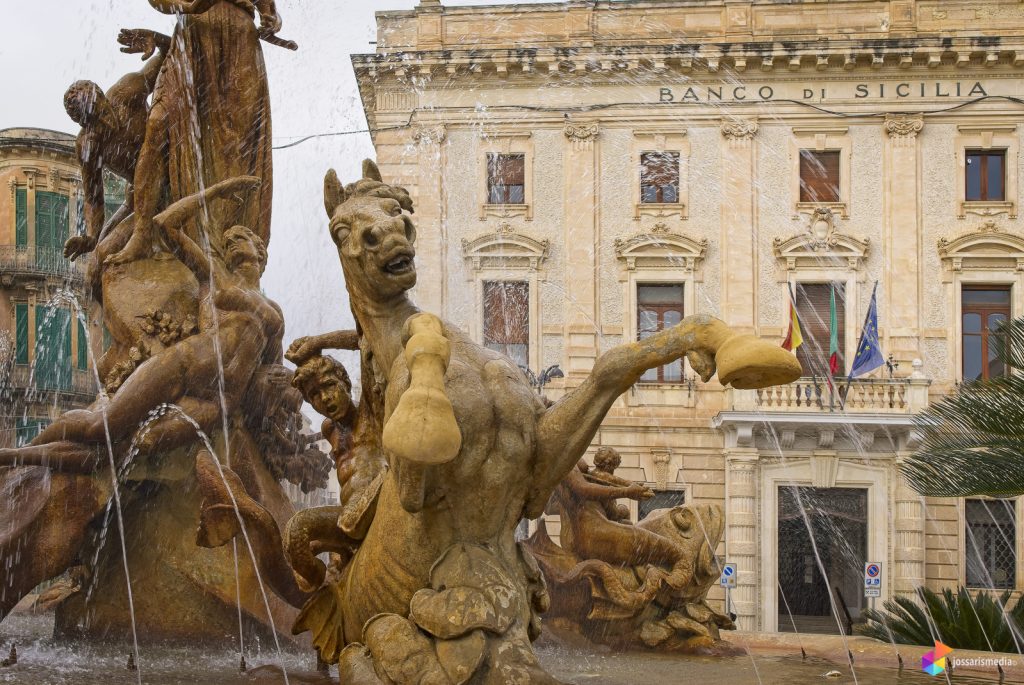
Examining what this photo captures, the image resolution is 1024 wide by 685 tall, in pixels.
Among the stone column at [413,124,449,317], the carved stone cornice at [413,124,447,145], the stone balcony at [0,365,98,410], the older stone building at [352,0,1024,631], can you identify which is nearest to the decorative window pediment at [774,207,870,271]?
the older stone building at [352,0,1024,631]

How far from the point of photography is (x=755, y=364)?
122 inches

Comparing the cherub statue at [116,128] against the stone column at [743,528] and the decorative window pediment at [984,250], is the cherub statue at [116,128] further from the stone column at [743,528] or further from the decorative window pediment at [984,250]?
the decorative window pediment at [984,250]

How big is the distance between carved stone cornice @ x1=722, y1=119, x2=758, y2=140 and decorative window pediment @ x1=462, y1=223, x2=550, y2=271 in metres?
4.13

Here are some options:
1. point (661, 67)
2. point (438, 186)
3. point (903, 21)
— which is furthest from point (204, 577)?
point (903, 21)

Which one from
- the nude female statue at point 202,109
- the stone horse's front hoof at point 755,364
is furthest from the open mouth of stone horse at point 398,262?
the nude female statue at point 202,109

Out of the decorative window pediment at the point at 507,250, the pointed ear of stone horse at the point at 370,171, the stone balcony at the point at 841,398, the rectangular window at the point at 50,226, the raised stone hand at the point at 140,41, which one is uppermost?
the rectangular window at the point at 50,226

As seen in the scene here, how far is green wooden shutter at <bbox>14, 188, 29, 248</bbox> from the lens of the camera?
29.5 m

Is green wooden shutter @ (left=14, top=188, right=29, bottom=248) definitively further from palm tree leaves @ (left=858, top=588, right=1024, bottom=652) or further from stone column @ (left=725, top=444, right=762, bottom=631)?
palm tree leaves @ (left=858, top=588, right=1024, bottom=652)

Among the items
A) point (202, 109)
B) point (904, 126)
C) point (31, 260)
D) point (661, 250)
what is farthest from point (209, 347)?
point (31, 260)

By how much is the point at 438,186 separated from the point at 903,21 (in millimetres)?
9722

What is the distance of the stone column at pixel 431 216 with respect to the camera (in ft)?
78.5

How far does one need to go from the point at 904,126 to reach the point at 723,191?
366 cm

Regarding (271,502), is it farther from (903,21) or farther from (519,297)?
(903,21)

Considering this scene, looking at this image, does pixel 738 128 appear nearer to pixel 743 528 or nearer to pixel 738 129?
pixel 738 129
